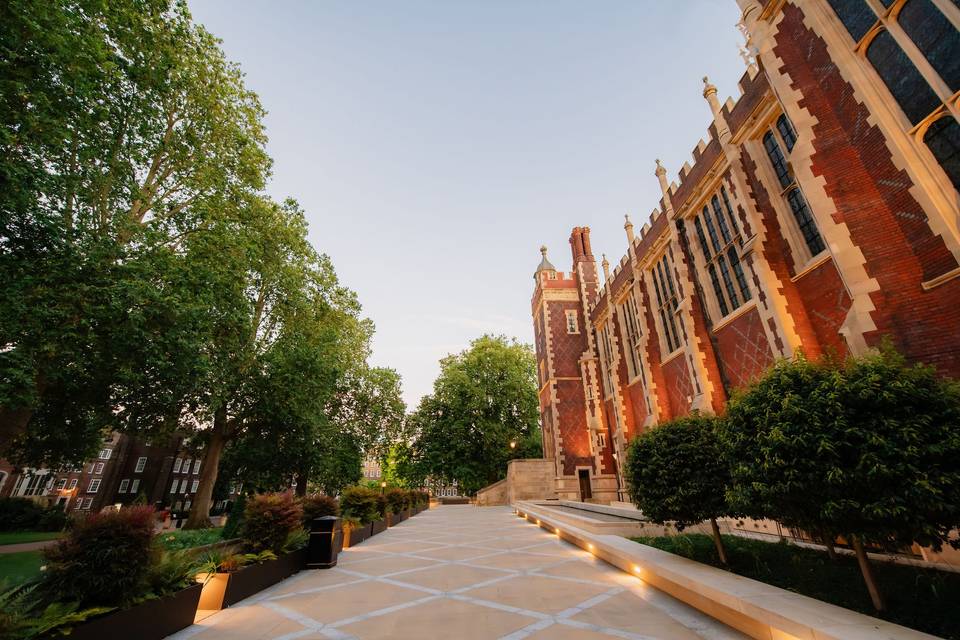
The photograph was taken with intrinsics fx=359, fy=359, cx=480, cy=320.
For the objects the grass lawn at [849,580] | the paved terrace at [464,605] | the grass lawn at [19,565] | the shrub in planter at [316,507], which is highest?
the shrub in planter at [316,507]

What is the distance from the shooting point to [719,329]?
13.0 m

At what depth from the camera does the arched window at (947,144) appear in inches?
254

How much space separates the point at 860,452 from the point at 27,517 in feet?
128

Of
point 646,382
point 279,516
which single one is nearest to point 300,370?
point 279,516

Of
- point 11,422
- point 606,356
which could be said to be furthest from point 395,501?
point 606,356

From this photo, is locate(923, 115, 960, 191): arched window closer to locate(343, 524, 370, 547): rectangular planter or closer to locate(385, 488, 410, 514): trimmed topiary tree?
locate(343, 524, 370, 547): rectangular planter

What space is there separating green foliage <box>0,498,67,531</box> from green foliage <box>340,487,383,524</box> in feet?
73.7

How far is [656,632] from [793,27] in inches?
543

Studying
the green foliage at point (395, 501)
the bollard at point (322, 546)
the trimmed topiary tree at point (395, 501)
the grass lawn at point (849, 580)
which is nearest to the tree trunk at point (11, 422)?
the bollard at point (322, 546)

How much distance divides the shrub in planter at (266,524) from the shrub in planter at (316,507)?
74.3 inches

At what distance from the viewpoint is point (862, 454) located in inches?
157

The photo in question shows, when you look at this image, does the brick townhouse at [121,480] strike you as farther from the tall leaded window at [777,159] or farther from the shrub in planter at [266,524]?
the tall leaded window at [777,159]

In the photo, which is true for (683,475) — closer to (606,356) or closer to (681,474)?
(681,474)

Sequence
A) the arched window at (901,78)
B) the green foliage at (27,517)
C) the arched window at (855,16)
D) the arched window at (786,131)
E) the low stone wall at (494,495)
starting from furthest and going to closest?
1. the low stone wall at (494,495)
2. the green foliage at (27,517)
3. the arched window at (786,131)
4. the arched window at (855,16)
5. the arched window at (901,78)
